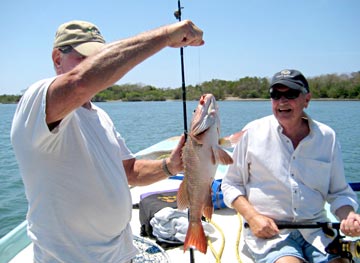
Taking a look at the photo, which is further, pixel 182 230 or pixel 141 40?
pixel 182 230

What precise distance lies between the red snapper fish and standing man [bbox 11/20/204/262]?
443 millimetres

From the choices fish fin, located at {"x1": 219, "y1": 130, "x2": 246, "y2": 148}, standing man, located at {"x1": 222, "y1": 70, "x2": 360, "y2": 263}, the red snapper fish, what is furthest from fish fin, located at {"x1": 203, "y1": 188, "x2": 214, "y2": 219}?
standing man, located at {"x1": 222, "y1": 70, "x2": 360, "y2": 263}

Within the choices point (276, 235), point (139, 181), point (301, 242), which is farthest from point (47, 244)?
point (301, 242)

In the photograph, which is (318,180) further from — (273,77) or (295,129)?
(273,77)

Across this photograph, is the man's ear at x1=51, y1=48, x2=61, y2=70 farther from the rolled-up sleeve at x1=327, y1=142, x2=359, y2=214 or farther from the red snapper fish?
the rolled-up sleeve at x1=327, y1=142, x2=359, y2=214

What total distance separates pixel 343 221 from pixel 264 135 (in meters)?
1.00

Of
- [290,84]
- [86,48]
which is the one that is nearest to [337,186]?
[290,84]

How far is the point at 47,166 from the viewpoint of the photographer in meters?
1.85

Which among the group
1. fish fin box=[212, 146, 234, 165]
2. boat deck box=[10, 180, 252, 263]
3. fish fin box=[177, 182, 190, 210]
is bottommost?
boat deck box=[10, 180, 252, 263]

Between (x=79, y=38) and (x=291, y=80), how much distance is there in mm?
1989

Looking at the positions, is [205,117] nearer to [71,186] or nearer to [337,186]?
[71,186]

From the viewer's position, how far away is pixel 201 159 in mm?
2334

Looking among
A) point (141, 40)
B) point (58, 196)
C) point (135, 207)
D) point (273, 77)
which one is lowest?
point (135, 207)

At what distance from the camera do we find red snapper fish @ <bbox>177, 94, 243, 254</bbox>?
233 cm
